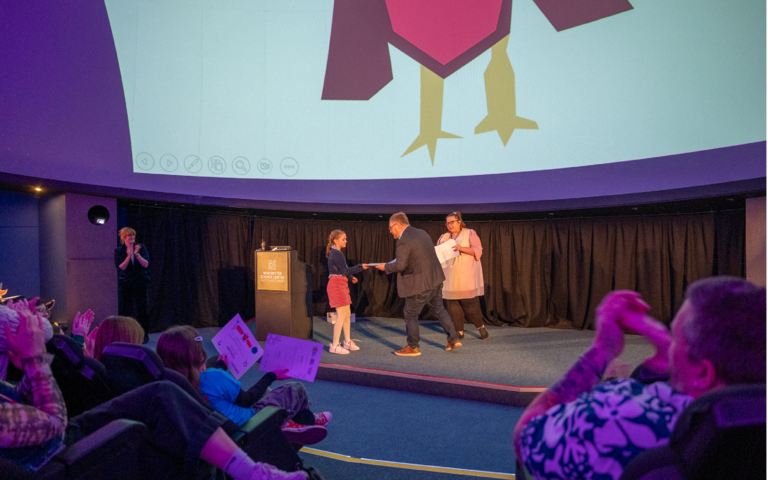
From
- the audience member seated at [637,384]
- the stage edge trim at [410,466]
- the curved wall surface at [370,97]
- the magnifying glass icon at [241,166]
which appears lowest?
the stage edge trim at [410,466]

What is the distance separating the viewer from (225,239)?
268 inches

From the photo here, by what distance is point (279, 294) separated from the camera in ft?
16.7

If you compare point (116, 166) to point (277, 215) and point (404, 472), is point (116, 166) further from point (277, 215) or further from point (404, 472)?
point (404, 472)

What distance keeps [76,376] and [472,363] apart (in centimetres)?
343

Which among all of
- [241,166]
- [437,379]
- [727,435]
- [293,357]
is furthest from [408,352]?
[727,435]

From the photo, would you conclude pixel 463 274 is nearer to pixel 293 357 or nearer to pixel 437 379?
pixel 437 379

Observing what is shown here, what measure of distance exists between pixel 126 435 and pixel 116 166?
539 cm

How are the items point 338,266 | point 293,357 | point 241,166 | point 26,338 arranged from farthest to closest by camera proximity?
point 241,166 < point 338,266 < point 293,357 < point 26,338

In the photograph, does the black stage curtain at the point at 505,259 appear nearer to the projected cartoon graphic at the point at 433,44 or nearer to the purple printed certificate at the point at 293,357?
the projected cartoon graphic at the point at 433,44

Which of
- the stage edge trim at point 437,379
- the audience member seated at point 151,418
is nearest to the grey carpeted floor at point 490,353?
the stage edge trim at point 437,379

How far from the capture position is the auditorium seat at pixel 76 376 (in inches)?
59.9

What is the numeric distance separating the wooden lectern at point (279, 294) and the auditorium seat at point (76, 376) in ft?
11.1

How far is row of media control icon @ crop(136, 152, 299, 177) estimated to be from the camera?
5.24m

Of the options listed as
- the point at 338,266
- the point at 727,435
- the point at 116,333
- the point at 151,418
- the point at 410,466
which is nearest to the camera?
the point at 727,435
